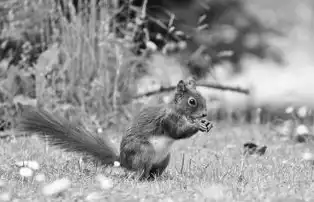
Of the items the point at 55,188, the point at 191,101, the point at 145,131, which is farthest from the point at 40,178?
the point at 191,101

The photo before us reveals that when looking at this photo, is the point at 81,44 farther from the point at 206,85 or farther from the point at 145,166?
the point at 145,166

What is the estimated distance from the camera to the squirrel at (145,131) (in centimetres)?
324

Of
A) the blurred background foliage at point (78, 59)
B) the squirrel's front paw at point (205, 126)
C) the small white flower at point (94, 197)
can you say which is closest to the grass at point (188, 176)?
the small white flower at point (94, 197)

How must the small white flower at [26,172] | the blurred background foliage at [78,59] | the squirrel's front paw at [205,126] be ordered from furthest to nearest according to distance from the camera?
the blurred background foliage at [78,59] → the squirrel's front paw at [205,126] → the small white flower at [26,172]

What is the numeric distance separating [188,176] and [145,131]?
328 millimetres

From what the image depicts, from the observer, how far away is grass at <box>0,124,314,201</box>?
275 centimetres

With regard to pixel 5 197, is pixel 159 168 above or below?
above

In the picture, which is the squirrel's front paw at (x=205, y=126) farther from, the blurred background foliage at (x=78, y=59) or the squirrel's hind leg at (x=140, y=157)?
the blurred background foliage at (x=78, y=59)

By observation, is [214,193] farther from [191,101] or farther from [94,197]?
Answer: [191,101]

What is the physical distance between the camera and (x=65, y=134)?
3.40m

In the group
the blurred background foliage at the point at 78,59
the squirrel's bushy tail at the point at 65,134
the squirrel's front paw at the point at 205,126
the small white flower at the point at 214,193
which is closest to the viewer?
the small white flower at the point at 214,193

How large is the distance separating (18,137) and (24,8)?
1.30 meters

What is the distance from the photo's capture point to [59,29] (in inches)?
213

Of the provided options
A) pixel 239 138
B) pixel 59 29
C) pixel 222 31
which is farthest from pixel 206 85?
pixel 222 31
